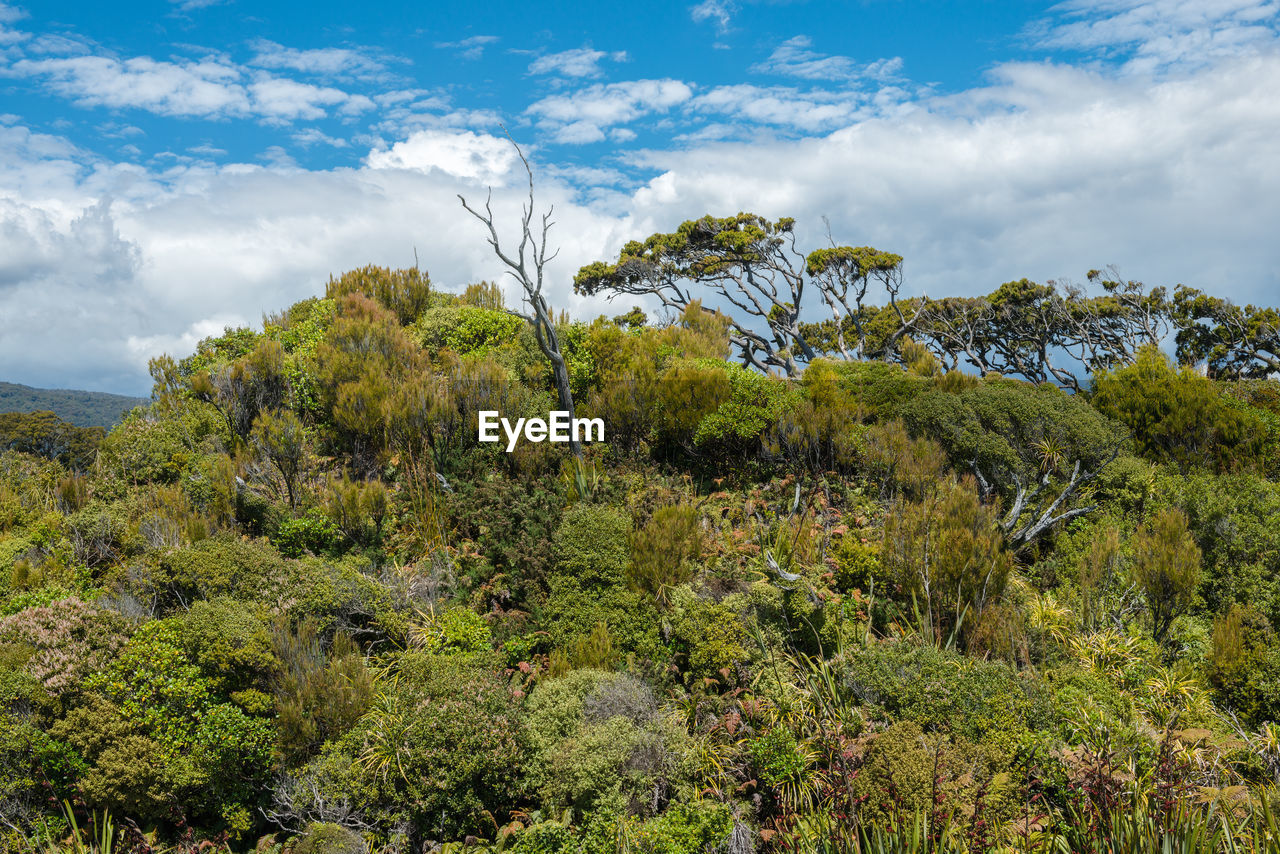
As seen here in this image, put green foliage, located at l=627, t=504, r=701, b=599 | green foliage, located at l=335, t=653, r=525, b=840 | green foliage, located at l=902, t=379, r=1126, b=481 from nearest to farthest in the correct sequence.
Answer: green foliage, located at l=335, t=653, r=525, b=840 → green foliage, located at l=627, t=504, r=701, b=599 → green foliage, located at l=902, t=379, r=1126, b=481

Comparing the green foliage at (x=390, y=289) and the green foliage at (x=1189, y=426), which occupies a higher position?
the green foliage at (x=390, y=289)

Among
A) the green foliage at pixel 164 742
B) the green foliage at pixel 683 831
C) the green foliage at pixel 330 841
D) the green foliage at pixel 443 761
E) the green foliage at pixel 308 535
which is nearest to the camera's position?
the green foliage at pixel 683 831

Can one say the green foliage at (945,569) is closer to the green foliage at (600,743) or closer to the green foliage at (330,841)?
the green foliage at (600,743)

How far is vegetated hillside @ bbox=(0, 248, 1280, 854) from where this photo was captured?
595 centimetres

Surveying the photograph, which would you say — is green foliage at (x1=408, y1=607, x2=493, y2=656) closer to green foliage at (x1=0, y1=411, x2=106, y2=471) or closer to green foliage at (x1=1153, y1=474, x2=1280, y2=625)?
green foliage at (x1=1153, y1=474, x2=1280, y2=625)

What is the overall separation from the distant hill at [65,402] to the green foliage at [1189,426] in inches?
4035

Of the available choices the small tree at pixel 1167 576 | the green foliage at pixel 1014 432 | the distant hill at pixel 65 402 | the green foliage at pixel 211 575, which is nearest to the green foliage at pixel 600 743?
the green foliage at pixel 211 575

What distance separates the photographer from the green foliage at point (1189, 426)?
13492 millimetres

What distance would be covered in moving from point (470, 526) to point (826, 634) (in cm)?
540

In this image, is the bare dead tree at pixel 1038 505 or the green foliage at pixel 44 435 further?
the green foliage at pixel 44 435

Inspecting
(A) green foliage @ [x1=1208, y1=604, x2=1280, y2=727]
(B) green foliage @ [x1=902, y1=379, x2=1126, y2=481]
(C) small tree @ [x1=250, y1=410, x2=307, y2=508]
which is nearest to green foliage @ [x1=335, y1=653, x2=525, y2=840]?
(C) small tree @ [x1=250, y1=410, x2=307, y2=508]

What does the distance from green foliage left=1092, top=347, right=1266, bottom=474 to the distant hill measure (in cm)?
10248

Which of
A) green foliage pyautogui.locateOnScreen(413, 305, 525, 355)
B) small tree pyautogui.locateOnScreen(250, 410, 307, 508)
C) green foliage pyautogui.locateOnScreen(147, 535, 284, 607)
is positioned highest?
green foliage pyautogui.locateOnScreen(413, 305, 525, 355)

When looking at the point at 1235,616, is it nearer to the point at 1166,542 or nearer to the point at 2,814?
the point at 1166,542
